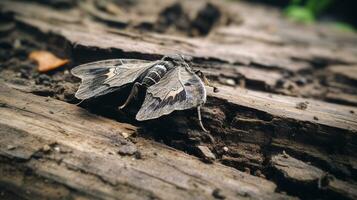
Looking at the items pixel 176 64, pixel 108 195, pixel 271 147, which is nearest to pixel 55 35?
pixel 176 64

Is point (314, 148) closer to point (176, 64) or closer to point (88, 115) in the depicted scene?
point (176, 64)

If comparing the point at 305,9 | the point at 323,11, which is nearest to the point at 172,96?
the point at 305,9

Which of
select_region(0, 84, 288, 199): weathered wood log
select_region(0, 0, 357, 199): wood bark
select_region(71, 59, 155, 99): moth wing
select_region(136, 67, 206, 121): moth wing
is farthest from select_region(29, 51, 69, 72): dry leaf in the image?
select_region(136, 67, 206, 121): moth wing

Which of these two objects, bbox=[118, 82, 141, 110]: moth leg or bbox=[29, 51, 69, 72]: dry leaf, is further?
bbox=[29, 51, 69, 72]: dry leaf

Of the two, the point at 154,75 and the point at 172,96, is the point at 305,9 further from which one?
the point at 172,96

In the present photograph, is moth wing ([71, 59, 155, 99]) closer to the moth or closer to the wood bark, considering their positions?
the moth

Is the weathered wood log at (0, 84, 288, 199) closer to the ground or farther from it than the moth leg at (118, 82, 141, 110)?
closer to the ground

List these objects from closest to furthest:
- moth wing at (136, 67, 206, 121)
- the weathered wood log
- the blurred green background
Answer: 1. the weathered wood log
2. moth wing at (136, 67, 206, 121)
3. the blurred green background

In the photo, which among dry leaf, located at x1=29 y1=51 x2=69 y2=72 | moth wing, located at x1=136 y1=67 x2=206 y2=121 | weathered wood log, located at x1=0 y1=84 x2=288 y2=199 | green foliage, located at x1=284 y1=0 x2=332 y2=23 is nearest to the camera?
weathered wood log, located at x1=0 y1=84 x2=288 y2=199
